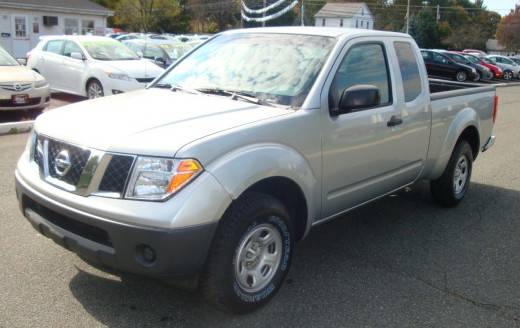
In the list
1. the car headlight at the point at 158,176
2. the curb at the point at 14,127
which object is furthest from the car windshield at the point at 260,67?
the curb at the point at 14,127

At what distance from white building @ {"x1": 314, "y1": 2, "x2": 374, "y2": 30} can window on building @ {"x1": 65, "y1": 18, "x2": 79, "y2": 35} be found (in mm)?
65891

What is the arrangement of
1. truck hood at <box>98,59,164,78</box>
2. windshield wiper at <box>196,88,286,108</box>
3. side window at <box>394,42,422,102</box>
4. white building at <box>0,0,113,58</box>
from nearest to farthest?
windshield wiper at <box>196,88,286,108</box>, side window at <box>394,42,422,102</box>, truck hood at <box>98,59,164,78</box>, white building at <box>0,0,113,58</box>

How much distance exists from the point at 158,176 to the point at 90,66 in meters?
9.85

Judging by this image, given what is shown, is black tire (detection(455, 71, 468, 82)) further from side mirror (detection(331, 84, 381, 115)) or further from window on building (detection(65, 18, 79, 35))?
side mirror (detection(331, 84, 381, 115))

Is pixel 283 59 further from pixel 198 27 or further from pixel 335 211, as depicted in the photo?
pixel 198 27

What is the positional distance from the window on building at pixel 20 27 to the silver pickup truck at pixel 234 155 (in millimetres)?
29150

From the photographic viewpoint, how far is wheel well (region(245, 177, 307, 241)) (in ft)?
11.6

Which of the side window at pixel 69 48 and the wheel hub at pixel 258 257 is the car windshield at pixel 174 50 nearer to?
the side window at pixel 69 48

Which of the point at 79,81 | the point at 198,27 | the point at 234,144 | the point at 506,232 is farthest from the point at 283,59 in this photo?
the point at 198,27

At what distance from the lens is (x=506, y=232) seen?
5.32 meters

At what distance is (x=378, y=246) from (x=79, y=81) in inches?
376

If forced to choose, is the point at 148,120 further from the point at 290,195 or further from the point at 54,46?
the point at 54,46

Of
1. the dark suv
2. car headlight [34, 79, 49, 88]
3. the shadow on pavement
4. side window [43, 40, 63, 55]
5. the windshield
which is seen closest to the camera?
the shadow on pavement

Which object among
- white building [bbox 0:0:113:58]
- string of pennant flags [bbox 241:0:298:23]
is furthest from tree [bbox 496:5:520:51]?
white building [bbox 0:0:113:58]
